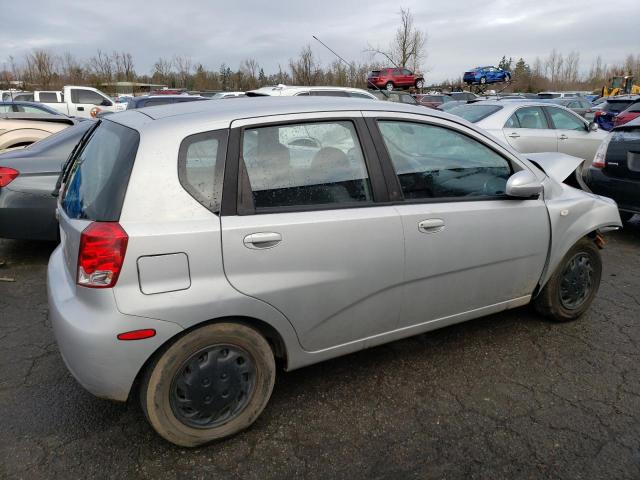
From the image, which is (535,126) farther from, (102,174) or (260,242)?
(102,174)

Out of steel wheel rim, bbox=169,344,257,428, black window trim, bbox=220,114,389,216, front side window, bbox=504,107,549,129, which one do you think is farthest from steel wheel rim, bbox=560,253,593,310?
front side window, bbox=504,107,549,129

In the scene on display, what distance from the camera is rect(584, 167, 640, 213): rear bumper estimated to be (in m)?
5.44

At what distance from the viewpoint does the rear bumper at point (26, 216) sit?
4.61m

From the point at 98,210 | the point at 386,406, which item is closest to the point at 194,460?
the point at 386,406

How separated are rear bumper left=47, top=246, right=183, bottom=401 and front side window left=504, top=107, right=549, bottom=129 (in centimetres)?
733

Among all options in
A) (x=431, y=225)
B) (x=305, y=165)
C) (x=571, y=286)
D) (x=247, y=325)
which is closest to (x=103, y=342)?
(x=247, y=325)

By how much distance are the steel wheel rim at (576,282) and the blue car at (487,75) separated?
33.3 meters

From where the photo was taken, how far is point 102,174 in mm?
2295

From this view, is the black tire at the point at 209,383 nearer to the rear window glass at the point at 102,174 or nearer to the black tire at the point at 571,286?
the rear window glass at the point at 102,174

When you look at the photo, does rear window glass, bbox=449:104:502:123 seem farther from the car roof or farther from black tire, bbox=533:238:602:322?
the car roof

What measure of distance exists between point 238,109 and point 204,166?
40 centimetres

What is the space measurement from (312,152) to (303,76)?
33.7 m

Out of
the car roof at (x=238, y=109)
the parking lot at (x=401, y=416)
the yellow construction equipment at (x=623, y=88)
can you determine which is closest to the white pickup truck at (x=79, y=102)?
the parking lot at (x=401, y=416)

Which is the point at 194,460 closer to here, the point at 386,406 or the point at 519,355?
the point at 386,406
